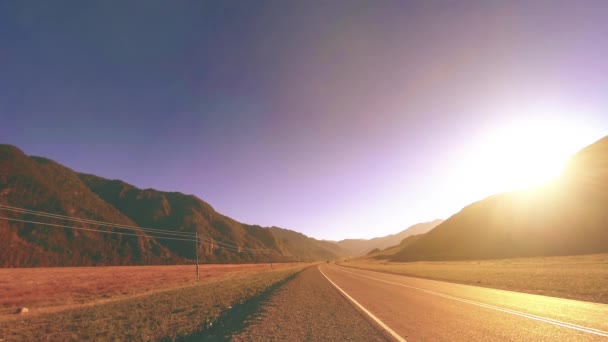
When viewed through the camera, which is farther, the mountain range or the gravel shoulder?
the mountain range

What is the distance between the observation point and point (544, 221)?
83.9 metres

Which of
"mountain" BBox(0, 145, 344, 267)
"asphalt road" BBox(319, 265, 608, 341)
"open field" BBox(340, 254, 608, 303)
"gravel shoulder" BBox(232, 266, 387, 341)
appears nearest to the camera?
"asphalt road" BBox(319, 265, 608, 341)

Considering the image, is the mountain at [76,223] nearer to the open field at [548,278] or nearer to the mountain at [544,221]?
the open field at [548,278]

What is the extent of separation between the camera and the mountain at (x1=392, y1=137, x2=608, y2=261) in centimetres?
7306

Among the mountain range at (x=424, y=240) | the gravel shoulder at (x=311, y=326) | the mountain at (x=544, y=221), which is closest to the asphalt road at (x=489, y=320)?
the gravel shoulder at (x=311, y=326)

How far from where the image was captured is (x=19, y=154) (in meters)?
106

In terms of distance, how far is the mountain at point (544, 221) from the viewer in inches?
2876

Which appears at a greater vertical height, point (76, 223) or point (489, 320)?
point (76, 223)

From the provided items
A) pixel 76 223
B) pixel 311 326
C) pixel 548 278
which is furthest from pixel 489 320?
pixel 76 223

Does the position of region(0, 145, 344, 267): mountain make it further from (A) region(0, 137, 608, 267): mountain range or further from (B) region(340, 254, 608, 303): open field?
(B) region(340, 254, 608, 303): open field

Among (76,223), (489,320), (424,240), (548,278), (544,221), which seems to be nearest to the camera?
(489,320)

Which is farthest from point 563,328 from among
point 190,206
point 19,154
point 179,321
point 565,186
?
point 190,206

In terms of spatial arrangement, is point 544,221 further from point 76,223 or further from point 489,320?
point 76,223

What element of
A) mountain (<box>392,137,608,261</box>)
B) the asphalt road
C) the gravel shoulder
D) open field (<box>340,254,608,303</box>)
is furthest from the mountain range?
the asphalt road
